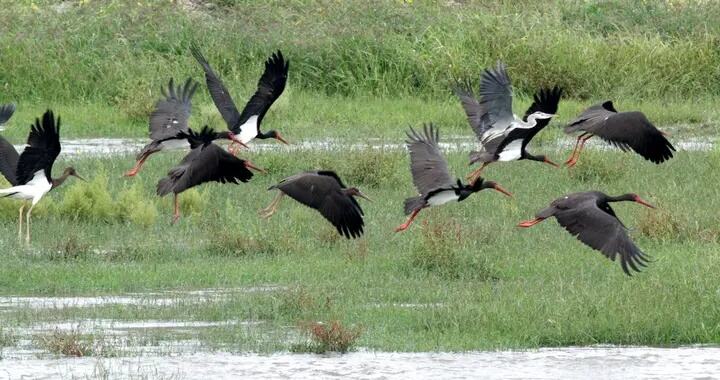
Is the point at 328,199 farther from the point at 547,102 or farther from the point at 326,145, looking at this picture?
the point at 326,145

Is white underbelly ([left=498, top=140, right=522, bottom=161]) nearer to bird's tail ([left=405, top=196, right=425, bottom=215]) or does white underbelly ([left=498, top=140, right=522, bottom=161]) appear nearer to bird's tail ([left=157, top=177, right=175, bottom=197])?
bird's tail ([left=405, top=196, right=425, bottom=215])

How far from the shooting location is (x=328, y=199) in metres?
10.8

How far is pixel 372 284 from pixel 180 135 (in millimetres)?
2754

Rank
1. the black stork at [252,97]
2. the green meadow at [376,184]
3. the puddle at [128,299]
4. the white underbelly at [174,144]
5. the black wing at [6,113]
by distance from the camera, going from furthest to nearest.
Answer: the white underbelly at [174,144] → the black wing at [6,113] → the black stork at [252,97] → the puddle at [128,299] → the green meadow at [376,184]

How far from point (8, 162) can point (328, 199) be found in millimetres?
2929

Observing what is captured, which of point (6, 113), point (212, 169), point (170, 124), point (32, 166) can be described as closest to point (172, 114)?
point (170, 124)

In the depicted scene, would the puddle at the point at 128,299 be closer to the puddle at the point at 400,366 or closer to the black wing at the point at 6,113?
the puddle at the point at 400,366

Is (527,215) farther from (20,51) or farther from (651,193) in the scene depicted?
(20,51)

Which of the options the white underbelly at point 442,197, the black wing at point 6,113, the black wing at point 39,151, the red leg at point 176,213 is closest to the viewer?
the black wing at point 39,151

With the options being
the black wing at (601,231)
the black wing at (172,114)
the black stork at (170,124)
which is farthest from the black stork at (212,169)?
the black wing at (601,231)

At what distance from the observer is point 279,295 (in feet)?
32.6

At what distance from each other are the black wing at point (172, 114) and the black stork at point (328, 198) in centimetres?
303

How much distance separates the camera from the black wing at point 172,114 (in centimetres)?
1373

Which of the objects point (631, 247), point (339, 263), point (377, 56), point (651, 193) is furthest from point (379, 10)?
point (631, 247)
